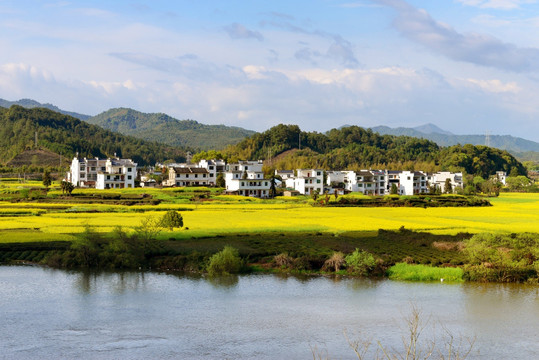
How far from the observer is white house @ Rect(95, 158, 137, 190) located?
81.4 m

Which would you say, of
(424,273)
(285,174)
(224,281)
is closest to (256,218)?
(224,281)

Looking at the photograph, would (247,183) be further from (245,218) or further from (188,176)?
(245,218)

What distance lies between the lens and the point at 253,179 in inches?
3115

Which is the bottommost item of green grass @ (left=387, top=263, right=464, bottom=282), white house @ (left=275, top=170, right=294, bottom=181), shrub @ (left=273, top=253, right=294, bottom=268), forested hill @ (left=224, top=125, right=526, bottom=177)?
green grass @ (left=387, top=263, right=464, bottom=282)

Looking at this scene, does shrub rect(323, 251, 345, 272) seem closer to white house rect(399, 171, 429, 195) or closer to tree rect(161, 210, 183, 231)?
tree rect(161, 210, 183, 231)

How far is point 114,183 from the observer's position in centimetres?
8225

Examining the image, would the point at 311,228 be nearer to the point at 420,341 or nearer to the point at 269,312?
the point at 269,312

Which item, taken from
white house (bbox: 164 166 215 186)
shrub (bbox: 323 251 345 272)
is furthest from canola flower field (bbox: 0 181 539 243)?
white house (bbox: 164 166 215 186)

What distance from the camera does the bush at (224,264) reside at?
96.1 ft

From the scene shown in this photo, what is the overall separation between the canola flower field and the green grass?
406 inches

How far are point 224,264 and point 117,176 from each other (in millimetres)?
56408

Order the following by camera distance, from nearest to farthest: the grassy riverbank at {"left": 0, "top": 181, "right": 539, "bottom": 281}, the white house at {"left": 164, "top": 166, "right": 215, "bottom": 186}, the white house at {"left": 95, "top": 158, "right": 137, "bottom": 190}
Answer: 1. the grassy riverbank at {"left": 0, "top": 181, "right": 539, "bottom": 281}
2. the white house at {"left": 95, "top": 158, "right": 137, "bottom": 190}
3. the white house at {"left": 164, "top": 166, "right": 215, "bottom": 186}

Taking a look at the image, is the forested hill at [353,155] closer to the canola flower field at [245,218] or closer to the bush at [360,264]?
the canola flower field at [245,218]

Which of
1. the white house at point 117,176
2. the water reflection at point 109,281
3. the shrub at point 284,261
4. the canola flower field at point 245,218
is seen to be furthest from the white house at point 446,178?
the water reflection at point 109,281
